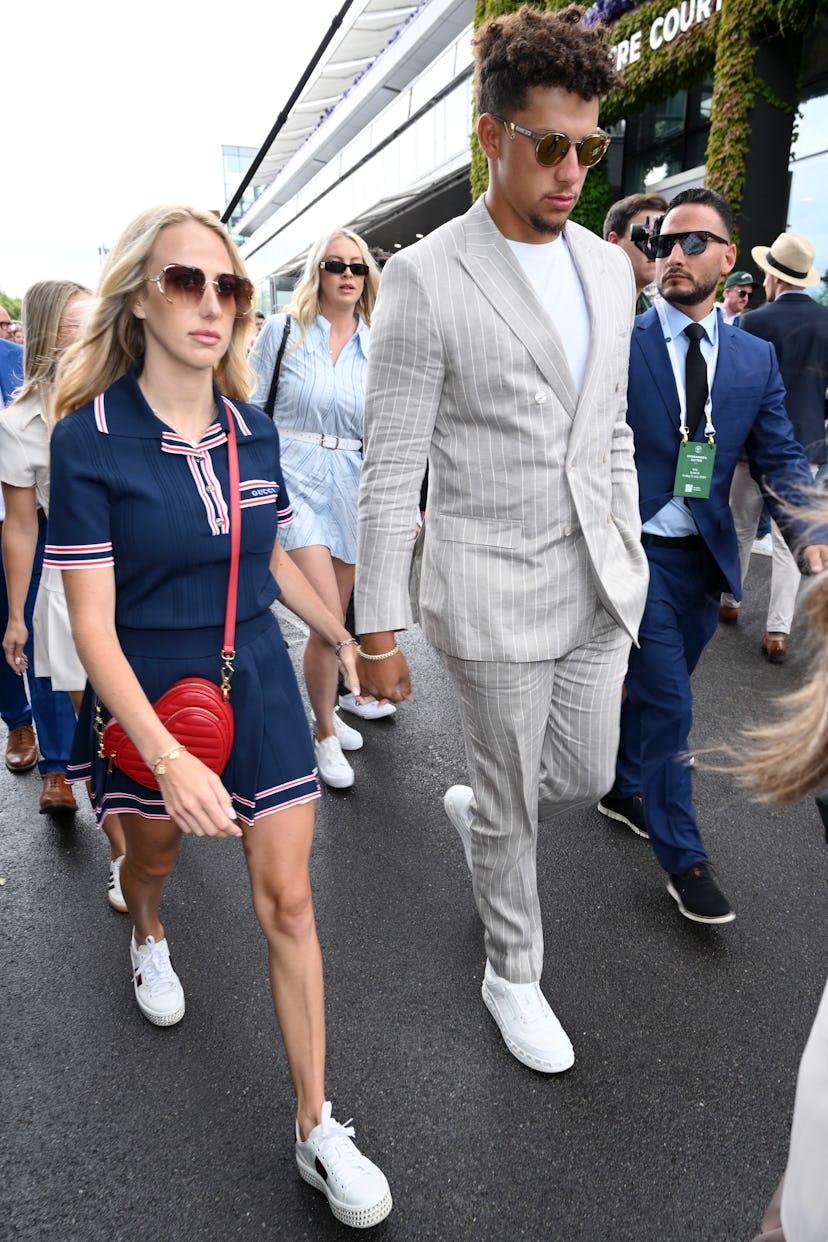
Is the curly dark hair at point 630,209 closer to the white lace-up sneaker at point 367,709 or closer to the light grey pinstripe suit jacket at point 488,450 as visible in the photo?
the light grey pinstripe suit jacket at point 488,450

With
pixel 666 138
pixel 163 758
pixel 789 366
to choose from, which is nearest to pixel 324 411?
pixel 163 758

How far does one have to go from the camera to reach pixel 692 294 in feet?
10.0

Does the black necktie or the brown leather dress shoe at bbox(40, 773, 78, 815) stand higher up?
the black necktie

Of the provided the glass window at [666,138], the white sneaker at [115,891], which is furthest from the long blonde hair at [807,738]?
the glass window at [666,138]

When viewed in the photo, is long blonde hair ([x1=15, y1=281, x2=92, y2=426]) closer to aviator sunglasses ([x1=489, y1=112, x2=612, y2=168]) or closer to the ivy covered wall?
aviator sunglasses ([x1=489, y1=112, x2=612, y2=168])

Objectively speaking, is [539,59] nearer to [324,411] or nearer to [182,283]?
[182,283]

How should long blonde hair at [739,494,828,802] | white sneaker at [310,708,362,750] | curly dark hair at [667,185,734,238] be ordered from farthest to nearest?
Result: white sneaker at [310,708,362,750], curly dark hair at [667,185,734,238], long blonde hair at [739,494,828,802]

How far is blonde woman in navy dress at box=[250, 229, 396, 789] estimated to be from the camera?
4086 mm

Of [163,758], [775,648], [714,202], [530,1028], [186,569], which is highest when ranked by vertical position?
[714,202]

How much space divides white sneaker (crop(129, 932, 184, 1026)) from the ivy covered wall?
10.2m

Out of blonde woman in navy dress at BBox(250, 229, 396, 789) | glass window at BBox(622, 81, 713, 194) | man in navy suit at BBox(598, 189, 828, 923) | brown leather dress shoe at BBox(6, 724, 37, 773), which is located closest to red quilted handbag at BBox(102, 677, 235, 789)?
man in navy suit at BBox(598, 189, 828, 923)

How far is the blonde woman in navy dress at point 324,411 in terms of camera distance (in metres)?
4.09

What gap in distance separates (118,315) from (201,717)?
3.21ft

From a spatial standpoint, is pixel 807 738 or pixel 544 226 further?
pixel 544 226
